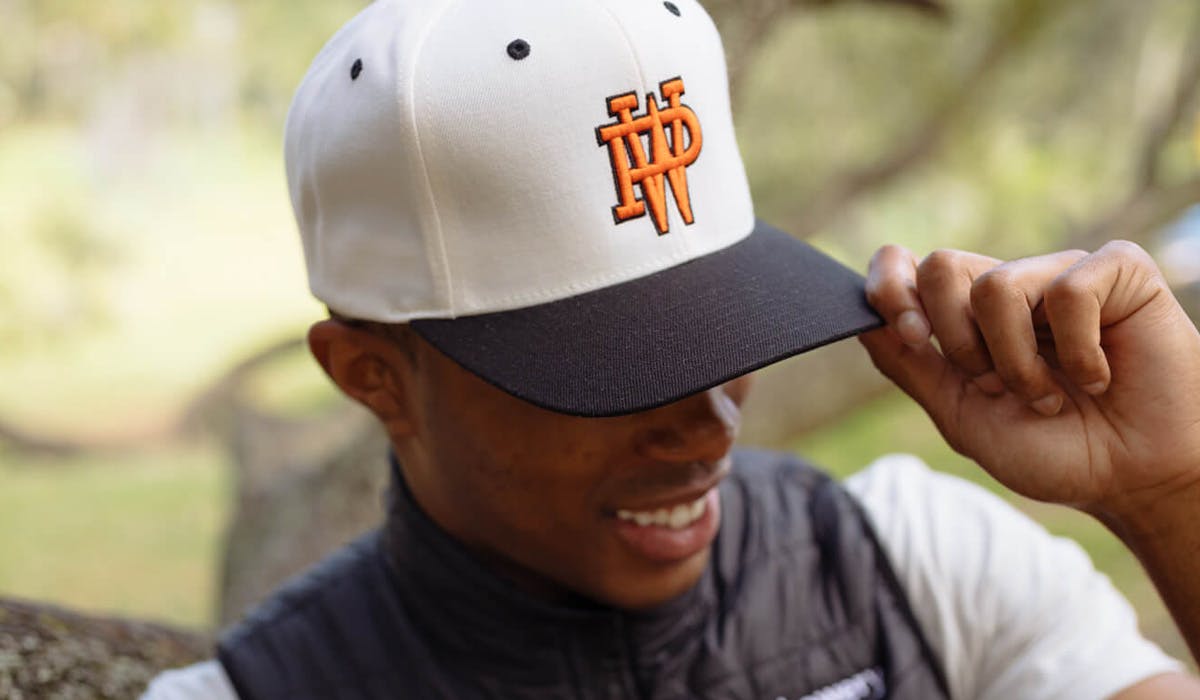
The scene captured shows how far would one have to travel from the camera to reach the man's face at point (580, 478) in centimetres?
120

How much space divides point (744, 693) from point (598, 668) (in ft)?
0.54

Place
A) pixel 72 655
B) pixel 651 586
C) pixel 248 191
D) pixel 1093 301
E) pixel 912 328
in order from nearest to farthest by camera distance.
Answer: pixel 1093 301 < pixel 912 328 < pixel 651 586 < pixel 72 655 < pixel 248 191

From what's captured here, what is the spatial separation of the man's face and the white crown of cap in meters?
0.11

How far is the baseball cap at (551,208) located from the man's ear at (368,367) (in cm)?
7

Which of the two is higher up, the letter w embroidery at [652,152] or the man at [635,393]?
the letter w embroidery at [652,152]

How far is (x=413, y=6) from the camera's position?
1.23 metres

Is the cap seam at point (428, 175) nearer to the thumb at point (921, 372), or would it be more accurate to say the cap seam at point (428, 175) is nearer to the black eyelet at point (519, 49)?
the black eyelet at point (519, 49)

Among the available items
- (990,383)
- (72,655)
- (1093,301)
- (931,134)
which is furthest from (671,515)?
(931,134)

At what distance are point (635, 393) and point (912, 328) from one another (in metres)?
0.28

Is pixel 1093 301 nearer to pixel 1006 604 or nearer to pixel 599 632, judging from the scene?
pixel 1006 604

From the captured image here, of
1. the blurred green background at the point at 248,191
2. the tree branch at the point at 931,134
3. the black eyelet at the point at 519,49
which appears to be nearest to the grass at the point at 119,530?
the blurred green background at the point at 248,191

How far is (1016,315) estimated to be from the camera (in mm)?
1091

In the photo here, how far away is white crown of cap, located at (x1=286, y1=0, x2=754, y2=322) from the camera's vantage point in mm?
1143

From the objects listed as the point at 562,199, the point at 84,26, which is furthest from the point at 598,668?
the point at 84,26
